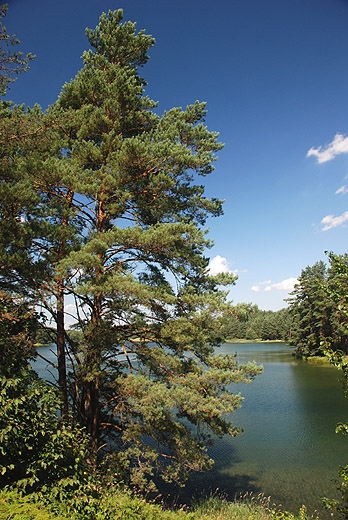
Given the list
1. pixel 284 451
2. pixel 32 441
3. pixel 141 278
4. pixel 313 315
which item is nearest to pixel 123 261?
pixel 141 278

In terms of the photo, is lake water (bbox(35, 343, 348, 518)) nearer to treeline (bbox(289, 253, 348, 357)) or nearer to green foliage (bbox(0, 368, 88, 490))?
green foliage (bbox(0, 368, 88, 490))

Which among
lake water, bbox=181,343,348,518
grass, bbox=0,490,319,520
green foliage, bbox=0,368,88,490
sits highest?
green foliage, bbox=0,368,88,490

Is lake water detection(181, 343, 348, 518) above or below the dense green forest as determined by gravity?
below

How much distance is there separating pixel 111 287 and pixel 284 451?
11.4 metres

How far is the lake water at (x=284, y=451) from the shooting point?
1045 cm

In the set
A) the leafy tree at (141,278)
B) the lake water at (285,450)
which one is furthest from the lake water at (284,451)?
the leafy tree at (141,278)

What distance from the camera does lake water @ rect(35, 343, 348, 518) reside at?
10.4 metres

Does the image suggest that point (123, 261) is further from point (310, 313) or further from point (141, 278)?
point (310, 313)

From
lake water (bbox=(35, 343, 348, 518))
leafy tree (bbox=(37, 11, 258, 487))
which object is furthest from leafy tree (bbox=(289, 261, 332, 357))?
leafy tree (bbox=(37, 11, 258, 487))

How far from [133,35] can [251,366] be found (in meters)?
10.4

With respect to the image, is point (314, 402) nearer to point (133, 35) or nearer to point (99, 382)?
point (99, 382)

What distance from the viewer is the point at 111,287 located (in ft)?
24.3

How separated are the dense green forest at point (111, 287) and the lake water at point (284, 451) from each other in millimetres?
2149

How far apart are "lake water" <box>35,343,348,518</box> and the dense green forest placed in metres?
2.15
